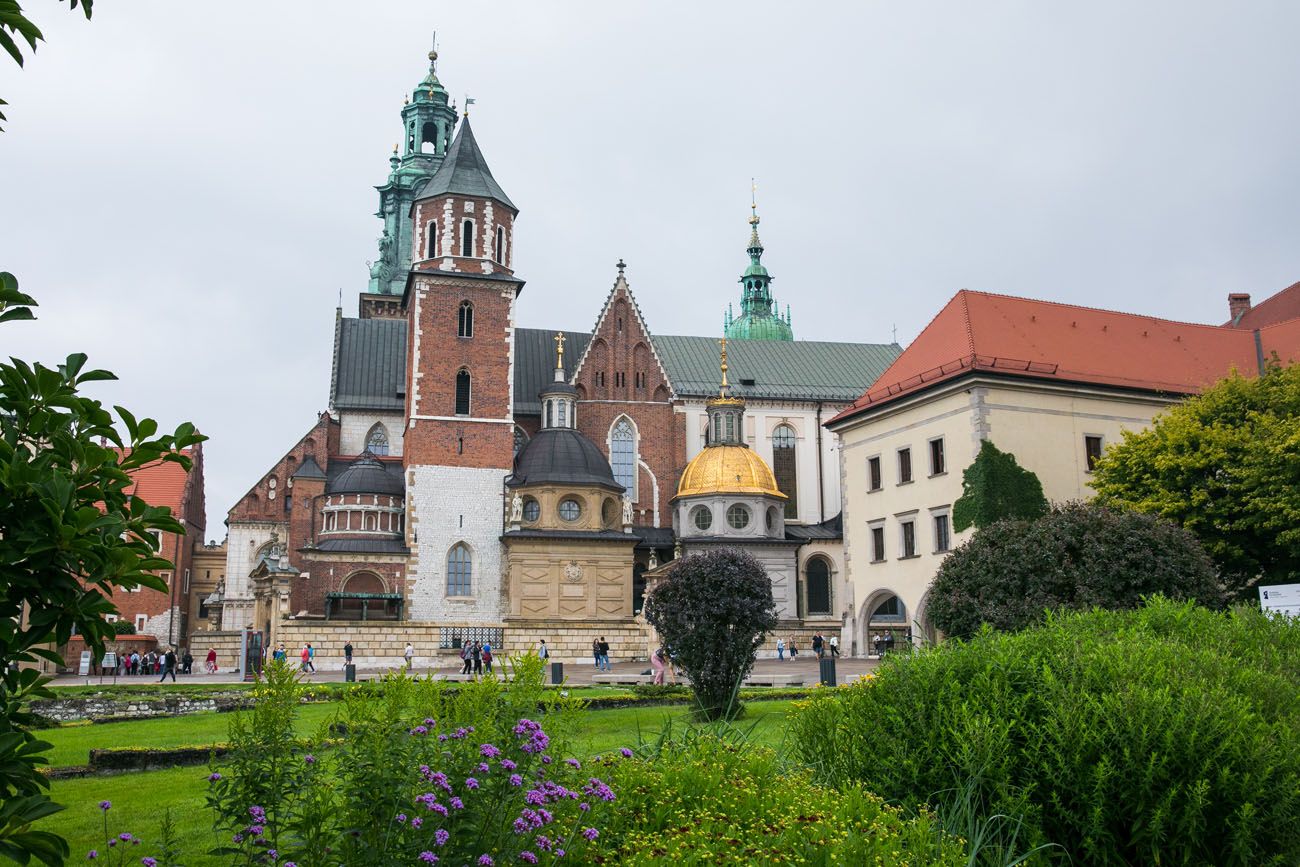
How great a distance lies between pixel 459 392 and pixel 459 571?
26.4 feet

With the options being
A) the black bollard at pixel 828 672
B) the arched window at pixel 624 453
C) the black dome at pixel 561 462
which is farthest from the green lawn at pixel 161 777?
the arched window at pixel 624 453

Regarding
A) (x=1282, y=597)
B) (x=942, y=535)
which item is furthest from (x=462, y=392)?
(x=1282, y=597)

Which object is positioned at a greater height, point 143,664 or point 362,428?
point 362,428

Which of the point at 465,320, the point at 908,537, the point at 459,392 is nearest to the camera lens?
the point at 908,537

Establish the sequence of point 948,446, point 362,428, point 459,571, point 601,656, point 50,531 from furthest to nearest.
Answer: point 362,428 → point 459,571 → point 601,656 → point 948,446 → point 50,531

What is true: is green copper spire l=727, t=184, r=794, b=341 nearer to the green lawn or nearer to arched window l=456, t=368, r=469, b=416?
arched window l=456, t=368, r=469, b=416

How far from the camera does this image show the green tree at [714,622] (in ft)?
63.3

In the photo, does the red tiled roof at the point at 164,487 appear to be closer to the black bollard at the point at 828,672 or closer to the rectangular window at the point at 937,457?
the rectangular window at the point at 937,457

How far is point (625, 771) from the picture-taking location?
7.81 m

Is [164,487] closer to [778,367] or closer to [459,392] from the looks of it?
[459,392]

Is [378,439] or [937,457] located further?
[378,439]

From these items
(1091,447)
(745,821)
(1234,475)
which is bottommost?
(745,821)

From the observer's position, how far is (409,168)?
3120 inches

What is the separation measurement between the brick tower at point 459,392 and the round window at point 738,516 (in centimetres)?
1072
